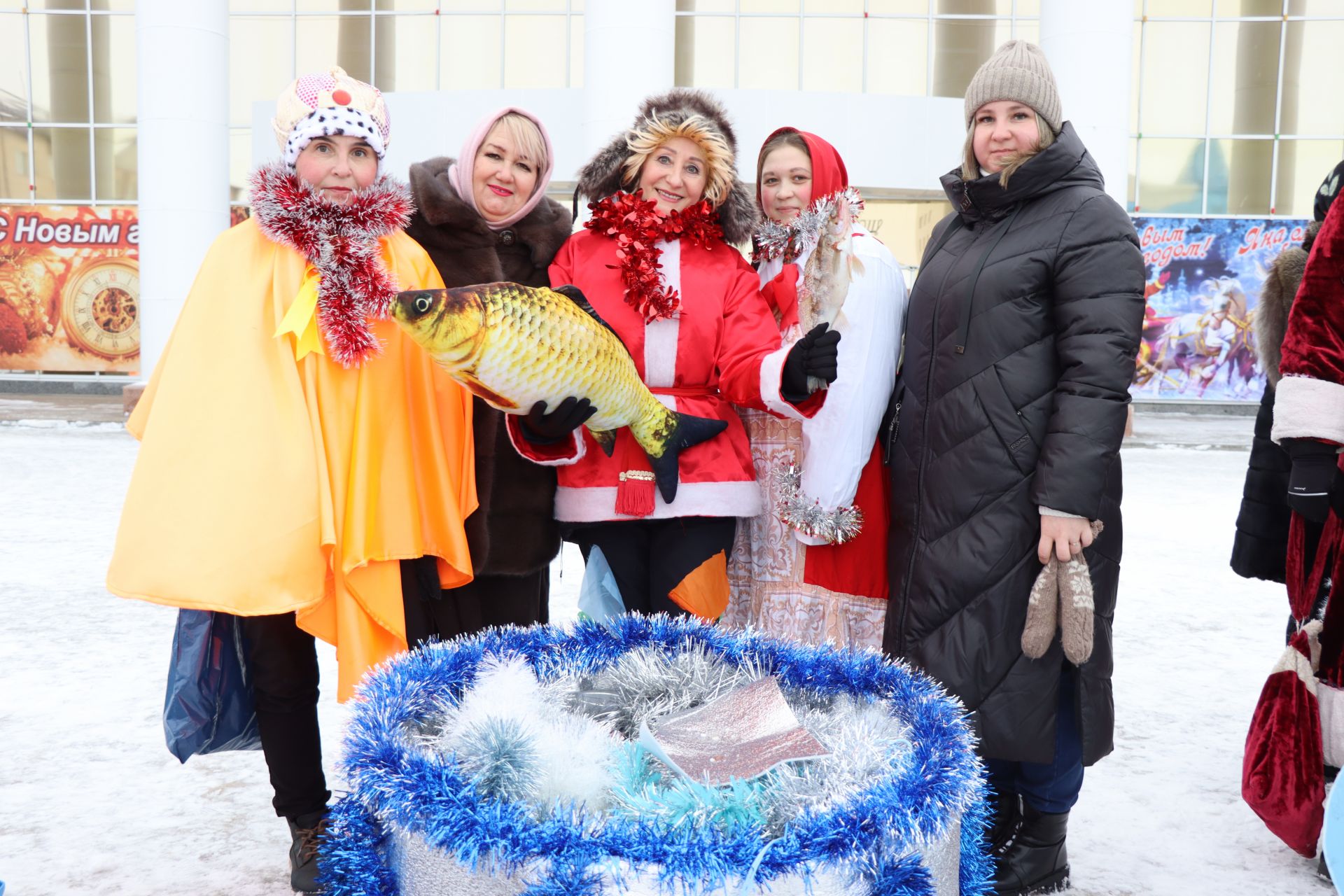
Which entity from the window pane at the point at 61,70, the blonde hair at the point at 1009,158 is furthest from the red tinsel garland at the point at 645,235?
the window pane at the point at 61,70

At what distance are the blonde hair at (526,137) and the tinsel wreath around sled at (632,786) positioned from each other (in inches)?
50.9

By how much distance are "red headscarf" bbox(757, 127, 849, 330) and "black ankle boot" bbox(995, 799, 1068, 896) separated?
134cm

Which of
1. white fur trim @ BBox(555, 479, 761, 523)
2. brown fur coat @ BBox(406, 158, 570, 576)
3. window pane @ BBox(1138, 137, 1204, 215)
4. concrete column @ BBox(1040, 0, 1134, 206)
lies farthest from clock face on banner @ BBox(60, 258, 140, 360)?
white fur trim @ BBox(555, 479, 761, 523)

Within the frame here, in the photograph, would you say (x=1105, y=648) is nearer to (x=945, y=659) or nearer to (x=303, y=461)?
(x=945, y=659)

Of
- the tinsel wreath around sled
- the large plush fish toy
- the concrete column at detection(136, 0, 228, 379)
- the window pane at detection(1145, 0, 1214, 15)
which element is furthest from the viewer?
the window pane at detection(1145, 0, 1214, 15)

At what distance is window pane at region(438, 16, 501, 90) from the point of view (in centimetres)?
1573

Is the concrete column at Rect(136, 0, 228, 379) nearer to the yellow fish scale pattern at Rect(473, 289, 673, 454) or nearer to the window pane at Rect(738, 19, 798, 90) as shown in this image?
the window pane at Rect(738, 19, 798, 90)

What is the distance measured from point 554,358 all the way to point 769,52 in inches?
585

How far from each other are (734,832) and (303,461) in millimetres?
1309

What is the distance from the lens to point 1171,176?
619 inches

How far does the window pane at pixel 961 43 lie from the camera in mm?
15656

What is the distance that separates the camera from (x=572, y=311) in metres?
1.99

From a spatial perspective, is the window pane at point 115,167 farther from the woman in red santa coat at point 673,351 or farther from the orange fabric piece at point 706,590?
the orange fabric piece at point 706,590

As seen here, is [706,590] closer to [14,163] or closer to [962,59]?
[962,59]
